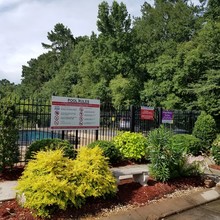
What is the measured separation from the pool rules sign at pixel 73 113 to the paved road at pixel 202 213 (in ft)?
12.5

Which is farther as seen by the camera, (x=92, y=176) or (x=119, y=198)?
(x=119, y=198)

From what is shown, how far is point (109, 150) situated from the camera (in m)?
7.81

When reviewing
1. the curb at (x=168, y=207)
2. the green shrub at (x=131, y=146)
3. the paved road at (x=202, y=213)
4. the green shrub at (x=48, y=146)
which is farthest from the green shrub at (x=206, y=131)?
the green shrub at (x=48, y=146)


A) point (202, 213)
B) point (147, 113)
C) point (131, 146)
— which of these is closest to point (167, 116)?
point (147, 113)

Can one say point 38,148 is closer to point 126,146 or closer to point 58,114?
point 58,114

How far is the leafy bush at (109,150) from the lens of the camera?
304 inches

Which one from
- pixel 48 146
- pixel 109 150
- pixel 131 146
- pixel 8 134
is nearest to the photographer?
pixel 8 134

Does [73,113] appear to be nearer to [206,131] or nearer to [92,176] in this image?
[92,176]

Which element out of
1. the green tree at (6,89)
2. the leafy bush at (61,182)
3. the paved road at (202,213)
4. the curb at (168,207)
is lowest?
the paved road at (202,213)

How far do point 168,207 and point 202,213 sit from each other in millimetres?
646

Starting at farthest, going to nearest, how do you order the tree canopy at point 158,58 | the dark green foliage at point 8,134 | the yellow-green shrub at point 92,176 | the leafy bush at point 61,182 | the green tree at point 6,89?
1. the tree canopy at point 158,58
2. the green tree at point 6,89
3. the dark green foliage at point 8,134
4. the yellow-green shrub at point 92,176
5. the leafy bush at point 61,182

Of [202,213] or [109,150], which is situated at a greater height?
[109,150]

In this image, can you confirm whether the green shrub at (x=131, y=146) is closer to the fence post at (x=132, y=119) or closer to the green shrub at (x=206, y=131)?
the fence post at (x=132, y=119)

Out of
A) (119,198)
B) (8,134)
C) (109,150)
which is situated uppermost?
(8,134)
